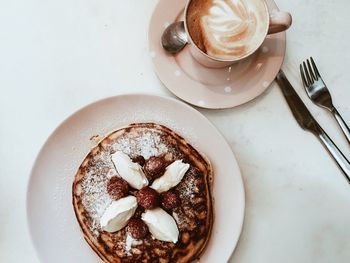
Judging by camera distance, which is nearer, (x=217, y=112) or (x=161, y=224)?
(x=161, y=224)

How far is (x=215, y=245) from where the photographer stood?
54.3 inches

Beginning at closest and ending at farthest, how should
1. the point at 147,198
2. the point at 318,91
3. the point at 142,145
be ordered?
the point at 147,198
the point at 142,145
the point at 318,91

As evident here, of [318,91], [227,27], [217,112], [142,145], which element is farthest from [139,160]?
[318,91]

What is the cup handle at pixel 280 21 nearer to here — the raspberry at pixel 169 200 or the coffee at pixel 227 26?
the coffee at pixel 227 26

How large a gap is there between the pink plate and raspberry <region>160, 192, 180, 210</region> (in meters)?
0.28

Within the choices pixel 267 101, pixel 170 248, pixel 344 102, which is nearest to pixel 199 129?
pixel 267 101

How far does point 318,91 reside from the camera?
1.49 m

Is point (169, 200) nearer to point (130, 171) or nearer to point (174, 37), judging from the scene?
point (130, 171)

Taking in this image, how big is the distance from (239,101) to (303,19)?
362 millimetres

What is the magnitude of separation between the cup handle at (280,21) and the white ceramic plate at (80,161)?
319 mm

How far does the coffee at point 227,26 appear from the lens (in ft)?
4.35

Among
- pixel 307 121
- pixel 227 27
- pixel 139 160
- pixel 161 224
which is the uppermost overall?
pixel 227 27

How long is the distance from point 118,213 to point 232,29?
1.92 feet

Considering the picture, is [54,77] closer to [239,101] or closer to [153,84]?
[153,84]
